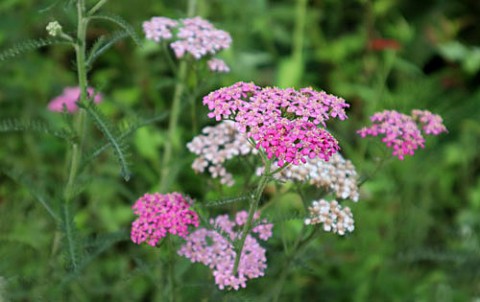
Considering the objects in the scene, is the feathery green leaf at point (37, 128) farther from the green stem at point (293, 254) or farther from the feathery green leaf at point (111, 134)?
the green stem at point (293, 254)

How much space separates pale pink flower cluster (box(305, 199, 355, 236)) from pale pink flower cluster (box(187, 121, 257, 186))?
13.0 inches

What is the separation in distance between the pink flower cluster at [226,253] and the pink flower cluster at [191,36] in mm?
618

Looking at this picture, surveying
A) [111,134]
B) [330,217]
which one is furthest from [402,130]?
[111,134]

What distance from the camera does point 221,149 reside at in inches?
95.2

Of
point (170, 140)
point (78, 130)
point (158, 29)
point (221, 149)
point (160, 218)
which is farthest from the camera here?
point (170, 140)

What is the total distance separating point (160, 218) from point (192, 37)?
2.56ft

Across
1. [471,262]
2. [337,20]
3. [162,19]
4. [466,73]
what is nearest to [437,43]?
[466,73]

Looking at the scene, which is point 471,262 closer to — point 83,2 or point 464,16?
point 83,2

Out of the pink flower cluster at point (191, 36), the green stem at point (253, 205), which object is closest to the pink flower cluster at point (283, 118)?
the green stem at point (253, 205)

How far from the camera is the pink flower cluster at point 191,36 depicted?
2.46m

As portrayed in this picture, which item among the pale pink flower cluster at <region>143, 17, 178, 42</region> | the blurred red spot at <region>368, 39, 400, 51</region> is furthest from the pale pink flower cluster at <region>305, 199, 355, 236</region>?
the blurred red spot at <region>368, 39, 400, 51</region>

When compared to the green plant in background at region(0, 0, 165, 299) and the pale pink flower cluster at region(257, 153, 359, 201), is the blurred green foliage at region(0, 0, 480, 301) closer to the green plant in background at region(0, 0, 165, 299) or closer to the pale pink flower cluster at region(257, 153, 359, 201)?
the green plant in background at region(0, 0, 165, 299)

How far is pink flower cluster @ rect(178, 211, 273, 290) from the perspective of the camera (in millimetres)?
2033

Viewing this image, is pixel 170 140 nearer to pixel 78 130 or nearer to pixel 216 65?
pixel 216 65
